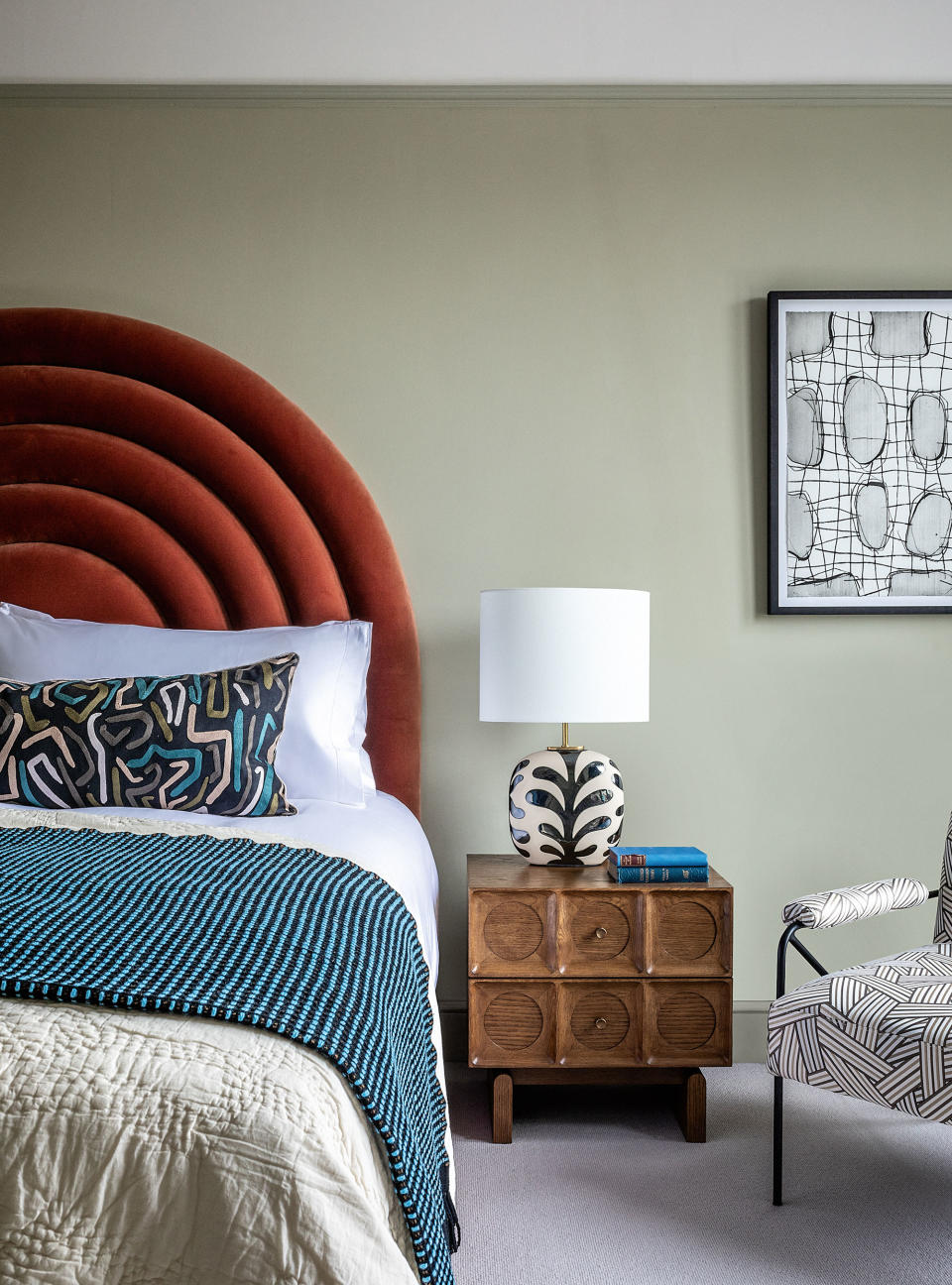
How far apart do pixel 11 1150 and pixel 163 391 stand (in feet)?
Answer: 7.09

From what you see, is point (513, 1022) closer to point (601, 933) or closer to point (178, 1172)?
point (601, 933)

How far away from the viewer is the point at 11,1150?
0.80 meters

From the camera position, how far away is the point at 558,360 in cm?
265

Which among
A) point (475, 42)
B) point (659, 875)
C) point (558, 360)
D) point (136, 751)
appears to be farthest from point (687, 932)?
point (475, 42)

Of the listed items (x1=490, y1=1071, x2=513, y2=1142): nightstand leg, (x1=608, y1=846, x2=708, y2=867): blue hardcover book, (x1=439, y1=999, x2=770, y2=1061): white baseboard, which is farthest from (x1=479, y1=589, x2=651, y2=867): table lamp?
(x1=439, y1=999, x2=770, y2=1061): white baseboard

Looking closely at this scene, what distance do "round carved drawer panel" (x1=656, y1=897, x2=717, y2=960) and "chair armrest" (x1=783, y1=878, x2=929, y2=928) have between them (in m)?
0.23

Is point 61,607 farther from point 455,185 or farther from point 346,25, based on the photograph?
point 346,25

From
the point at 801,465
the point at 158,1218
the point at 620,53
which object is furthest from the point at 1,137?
the point at 158,1218

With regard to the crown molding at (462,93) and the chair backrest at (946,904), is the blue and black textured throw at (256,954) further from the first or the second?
the crown molding at (462,93)

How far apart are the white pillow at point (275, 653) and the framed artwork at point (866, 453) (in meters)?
1.19

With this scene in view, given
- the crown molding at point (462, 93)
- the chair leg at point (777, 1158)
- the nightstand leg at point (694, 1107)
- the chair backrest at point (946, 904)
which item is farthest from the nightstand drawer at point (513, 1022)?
the crown molding at point (462, 93)

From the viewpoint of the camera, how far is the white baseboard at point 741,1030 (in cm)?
260

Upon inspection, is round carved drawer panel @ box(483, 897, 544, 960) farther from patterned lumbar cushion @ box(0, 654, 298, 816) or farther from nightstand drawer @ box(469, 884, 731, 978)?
patterned lumbar cushion @ box(0, 654, 298, 816)

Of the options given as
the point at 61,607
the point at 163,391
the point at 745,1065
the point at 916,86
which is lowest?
the point at 745,1065
